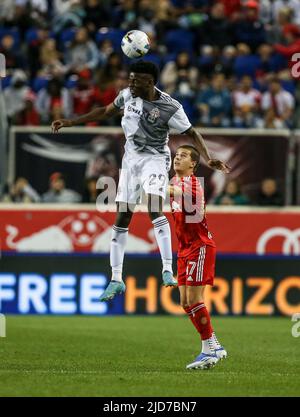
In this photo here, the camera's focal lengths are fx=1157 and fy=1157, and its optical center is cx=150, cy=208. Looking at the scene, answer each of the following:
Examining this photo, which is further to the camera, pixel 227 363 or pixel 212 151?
pixel 212 151

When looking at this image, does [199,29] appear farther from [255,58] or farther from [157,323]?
[157,323]

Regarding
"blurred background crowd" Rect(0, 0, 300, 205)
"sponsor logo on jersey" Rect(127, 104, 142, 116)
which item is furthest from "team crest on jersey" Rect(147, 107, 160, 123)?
"blurred background crowd" Rect(0, 0, 300, 205)

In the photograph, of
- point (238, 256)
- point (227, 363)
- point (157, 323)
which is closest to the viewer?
point (227, 363)

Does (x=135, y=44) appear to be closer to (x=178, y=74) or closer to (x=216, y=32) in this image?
(x=178, y=74)

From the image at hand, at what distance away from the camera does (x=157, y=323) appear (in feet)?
61.8

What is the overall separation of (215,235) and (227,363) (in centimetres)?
760

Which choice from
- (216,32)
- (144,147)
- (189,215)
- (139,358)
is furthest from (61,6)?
(189,215)

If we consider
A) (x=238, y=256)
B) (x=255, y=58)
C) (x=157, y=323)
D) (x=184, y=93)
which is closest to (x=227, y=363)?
(x=157, y=323)

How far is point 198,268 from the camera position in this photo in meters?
12.2

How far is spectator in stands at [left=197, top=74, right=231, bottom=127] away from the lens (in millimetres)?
22328

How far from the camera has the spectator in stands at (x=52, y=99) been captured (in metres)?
22.1

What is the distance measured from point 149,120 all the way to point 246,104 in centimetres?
986

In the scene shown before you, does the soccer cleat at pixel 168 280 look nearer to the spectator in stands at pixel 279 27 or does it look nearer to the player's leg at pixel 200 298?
the player's leg at pixel 200 298
